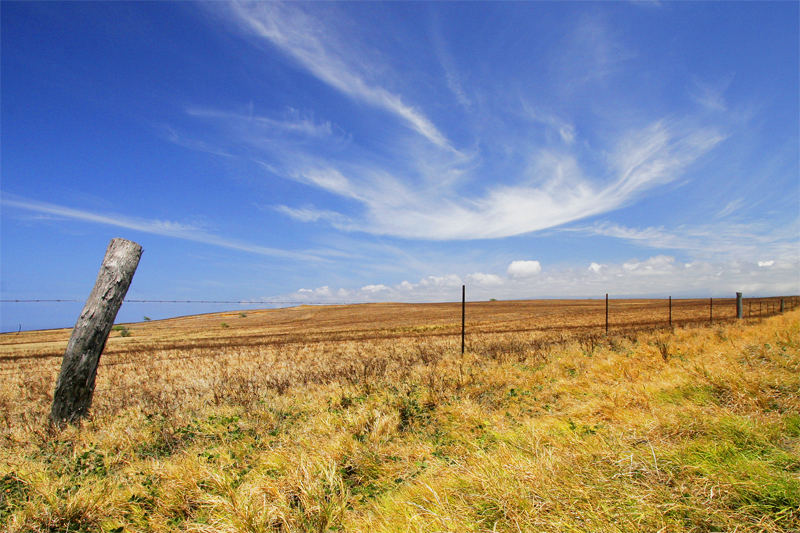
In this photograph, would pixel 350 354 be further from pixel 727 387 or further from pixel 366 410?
pixel 727 387

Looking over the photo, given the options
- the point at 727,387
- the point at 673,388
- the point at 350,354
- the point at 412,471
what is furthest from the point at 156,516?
the point at 350,354

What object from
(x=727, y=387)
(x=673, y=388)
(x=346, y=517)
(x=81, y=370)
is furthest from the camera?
(x=81, y=370)

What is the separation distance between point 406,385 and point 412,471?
391 centimetres

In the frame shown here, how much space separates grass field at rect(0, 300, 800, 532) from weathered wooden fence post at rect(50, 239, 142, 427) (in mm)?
422

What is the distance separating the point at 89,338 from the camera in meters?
6.36

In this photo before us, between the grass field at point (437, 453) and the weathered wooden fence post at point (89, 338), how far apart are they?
1.39ft

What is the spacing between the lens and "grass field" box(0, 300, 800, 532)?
8.30 feet

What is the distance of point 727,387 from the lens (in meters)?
5.45

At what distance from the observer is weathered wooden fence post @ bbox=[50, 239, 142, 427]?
6.30 metres

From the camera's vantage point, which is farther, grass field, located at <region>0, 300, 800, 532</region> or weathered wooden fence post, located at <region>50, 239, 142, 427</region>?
weathered wooden fence post, located at <region>50, 239, 142, 427</region>

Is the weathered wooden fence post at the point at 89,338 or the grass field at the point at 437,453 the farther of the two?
the weathered wooden fence post at the point at 89,338

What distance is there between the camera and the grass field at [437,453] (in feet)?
8.30

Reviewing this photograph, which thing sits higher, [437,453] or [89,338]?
[89,338]

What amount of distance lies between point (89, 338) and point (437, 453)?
255 inches
